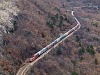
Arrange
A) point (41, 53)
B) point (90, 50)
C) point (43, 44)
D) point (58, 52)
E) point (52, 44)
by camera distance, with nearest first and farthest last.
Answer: point (41, 53), point (58, 52), point (43, 44), point (52, 44), point (90, 50)

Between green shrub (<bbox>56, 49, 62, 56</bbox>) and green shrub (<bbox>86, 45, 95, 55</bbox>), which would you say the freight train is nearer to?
green shrub (<bbox>56, 49, 62, 56</bbox>)

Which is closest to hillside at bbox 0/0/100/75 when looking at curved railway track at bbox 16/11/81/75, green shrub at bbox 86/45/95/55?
green shrub at bbox 86/45/95/55

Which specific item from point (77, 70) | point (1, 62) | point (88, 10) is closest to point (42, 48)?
point (77, 70)

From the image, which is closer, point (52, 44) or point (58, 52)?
point (58, 52)

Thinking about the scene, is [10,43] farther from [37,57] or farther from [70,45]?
[70,45]

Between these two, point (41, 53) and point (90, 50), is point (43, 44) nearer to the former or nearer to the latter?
point (41, 53)

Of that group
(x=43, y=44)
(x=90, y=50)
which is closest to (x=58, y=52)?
(x=43, y=44)

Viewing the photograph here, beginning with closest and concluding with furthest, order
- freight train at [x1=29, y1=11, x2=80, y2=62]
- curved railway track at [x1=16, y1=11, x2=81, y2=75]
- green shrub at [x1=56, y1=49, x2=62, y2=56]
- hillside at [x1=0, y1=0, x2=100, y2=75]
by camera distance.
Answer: curved railway track at [x1=16, y1=11, x2=81, y2=75], hillside at [x1=0, y1=0, x2=100, y2=75], freight train at [x1=29, y1=11, x2=80, y2=62], green shrub at [x1=56, y1=49, x2=62, y2=56]

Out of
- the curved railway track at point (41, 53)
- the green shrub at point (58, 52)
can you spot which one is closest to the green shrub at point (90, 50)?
the curved railway track at point (41, 53)
